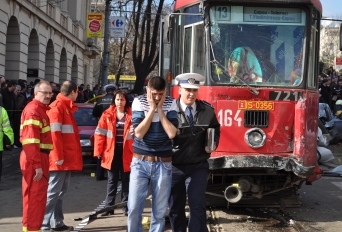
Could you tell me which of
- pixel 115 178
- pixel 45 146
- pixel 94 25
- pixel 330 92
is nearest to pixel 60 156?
pixel 45 146

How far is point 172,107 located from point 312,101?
3.92m

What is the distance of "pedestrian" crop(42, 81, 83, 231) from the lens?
8625mm

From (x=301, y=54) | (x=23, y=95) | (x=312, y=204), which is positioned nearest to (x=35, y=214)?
(x=301, y=54)

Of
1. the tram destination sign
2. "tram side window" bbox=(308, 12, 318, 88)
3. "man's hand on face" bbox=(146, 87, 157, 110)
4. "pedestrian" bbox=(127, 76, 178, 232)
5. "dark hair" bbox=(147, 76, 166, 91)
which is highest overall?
the tram destination sign

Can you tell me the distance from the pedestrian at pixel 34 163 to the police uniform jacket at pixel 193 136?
157 centimetres

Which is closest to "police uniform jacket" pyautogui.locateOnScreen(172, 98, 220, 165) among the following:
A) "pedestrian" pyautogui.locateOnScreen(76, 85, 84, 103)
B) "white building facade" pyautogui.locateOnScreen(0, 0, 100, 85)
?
"white building facade" pyautogui.locateOnScreen(0, 0, 100, 85)

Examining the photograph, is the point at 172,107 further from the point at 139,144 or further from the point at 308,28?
the point at 308,28

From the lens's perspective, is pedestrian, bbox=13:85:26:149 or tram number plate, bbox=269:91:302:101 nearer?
tram number plate, bbox=269:91:302:101

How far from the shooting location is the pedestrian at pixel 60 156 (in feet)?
28.3

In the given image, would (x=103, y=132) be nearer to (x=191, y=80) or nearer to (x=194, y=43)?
(x=194, y=43)

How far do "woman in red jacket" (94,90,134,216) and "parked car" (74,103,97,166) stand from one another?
508 centimetres

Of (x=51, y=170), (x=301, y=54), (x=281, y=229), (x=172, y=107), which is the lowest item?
(x=281, y=229)

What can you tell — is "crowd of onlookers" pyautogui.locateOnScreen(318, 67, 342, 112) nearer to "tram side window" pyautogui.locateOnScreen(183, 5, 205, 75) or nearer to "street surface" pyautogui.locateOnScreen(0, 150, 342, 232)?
"street surface" pyautogui.locateOnScreen(0, 150, 342, 232)

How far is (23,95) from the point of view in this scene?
19406 mm
